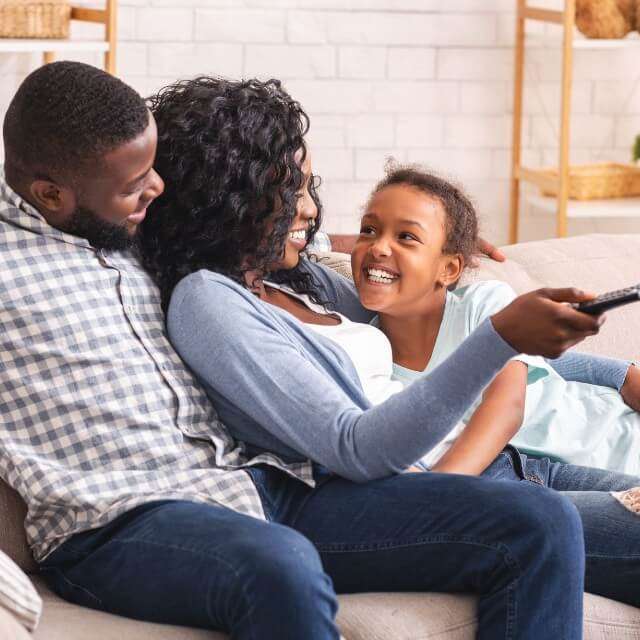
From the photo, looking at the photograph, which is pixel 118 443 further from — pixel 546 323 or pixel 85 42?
pixel 85 42

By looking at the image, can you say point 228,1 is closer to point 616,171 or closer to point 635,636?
point 616,171

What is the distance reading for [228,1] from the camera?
3508mm

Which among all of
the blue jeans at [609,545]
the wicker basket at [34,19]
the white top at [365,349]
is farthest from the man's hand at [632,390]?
the wicker basket at [34,19]

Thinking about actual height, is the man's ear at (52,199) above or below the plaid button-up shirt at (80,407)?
above

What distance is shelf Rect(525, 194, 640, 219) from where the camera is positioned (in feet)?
11.5

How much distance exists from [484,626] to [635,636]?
258 millimetres

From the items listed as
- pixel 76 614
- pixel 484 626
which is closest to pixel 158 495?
pixel 76 614

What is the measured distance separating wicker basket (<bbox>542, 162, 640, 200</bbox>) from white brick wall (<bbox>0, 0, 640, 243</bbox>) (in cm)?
25

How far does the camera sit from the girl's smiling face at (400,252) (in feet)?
6.33

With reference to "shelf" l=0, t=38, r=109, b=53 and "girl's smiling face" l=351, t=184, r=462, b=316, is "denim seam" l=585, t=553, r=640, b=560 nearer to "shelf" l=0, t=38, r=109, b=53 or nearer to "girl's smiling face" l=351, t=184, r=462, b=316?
"girl's smiling face" l=351, t=184, r=462, b=316

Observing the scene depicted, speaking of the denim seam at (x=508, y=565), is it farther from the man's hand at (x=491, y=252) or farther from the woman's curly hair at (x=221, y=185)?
the man's hand at (x=491, y=252)

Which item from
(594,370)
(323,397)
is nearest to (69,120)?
(323,397)

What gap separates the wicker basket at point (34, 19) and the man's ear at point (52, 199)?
59.6 inches

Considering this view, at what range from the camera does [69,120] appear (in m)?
1.52
